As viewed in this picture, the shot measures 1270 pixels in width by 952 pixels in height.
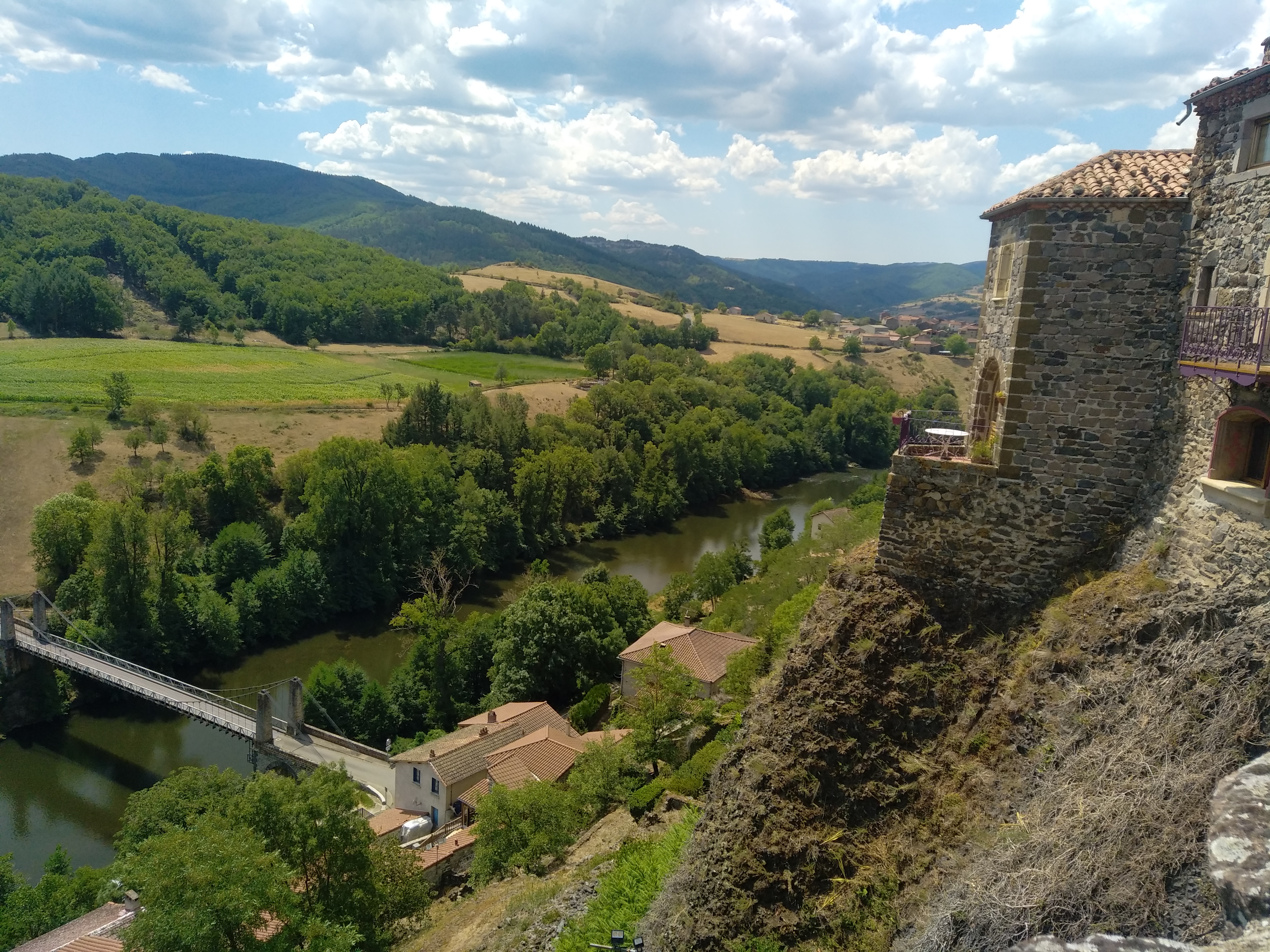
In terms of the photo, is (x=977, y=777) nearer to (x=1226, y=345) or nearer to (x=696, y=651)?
(x=1226, y=345)

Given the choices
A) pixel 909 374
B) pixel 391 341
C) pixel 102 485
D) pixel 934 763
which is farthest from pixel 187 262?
pixel 934 763

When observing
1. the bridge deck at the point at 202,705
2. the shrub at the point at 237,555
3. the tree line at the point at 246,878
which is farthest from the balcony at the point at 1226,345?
the shrub at the point at 237,555

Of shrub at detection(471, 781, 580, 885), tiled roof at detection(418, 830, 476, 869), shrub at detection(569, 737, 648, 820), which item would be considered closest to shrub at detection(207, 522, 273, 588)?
tiled roof at detection(418, 830, 476, 869)

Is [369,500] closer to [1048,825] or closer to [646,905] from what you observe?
[646,905]

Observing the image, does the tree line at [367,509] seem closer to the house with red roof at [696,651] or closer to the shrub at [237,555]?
the shrub at [237,555]

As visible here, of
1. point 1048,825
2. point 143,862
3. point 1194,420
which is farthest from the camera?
point 143,862

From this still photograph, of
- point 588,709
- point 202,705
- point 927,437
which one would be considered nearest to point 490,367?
point 202,705

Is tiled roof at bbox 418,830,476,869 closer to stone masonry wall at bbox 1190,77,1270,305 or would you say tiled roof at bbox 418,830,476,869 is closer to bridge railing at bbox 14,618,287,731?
bridge railing at bbox 14,618,287,731
